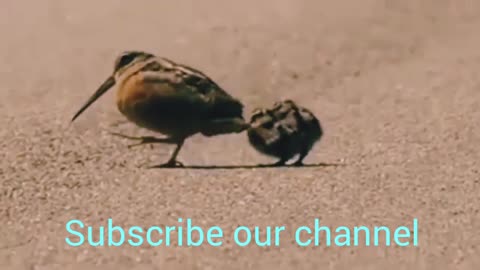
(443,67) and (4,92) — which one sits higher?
(443,67)

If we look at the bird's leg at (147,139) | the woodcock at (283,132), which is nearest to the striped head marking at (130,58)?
the bird's leg at (147,139)

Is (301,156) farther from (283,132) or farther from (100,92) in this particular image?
(100,92)

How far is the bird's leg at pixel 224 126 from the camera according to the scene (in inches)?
79.4

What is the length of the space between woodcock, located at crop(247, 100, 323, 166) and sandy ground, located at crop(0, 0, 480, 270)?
0.10 ft

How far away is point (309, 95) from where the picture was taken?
244 cm

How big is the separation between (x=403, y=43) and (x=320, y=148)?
0.77 metres

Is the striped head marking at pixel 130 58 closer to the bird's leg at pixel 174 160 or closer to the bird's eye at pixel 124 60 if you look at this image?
the bird's eye at pixel 124 60

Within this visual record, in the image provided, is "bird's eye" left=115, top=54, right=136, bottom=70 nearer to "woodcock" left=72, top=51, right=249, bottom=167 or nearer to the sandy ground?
"woodcock" left=72, top=51, right=249, bottom=167

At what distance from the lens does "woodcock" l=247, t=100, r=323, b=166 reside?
2.05 meters

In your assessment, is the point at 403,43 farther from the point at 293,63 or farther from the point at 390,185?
the point at 390,185

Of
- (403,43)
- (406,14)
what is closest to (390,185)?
(403,43)

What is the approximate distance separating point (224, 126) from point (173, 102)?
14 cm

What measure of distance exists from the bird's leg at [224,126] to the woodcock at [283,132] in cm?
3

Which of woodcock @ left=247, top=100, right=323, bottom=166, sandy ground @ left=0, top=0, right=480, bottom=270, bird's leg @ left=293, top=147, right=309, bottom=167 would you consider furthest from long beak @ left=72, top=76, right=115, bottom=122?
bird's leg @ left=293, top=147, right=309, bottom=167
